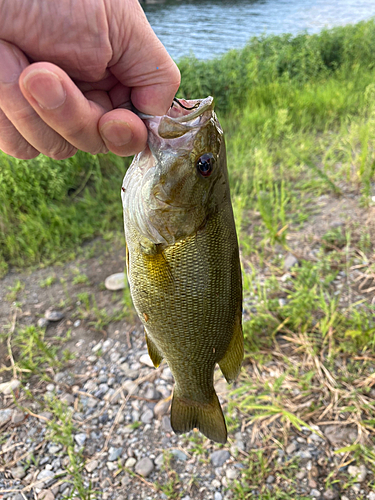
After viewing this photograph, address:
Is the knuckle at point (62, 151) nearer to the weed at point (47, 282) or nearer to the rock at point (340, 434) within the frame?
the rock at point (340, 434)

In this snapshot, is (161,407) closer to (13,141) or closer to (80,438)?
(80,438)

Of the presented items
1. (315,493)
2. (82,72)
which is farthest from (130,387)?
(82,72)

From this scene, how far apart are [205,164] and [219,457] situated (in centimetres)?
195

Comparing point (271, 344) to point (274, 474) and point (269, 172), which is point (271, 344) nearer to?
point (274, 474)

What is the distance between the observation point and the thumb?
3.90 feet

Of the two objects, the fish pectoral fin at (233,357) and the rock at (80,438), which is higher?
the fish pectoral fin at (233,357)

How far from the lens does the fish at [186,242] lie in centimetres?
133

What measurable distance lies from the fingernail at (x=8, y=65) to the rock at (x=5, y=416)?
8.23ft

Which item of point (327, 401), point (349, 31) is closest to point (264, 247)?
point (327, 401)

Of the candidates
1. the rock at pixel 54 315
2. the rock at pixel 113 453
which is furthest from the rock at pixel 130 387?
the rock at pixel 54 315

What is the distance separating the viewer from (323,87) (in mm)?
7188

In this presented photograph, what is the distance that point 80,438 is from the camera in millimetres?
2561

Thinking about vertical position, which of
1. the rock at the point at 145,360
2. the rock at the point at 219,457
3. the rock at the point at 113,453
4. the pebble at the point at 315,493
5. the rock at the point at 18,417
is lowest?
the rock at the point at 18,417

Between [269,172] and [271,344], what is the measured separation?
2394mm
